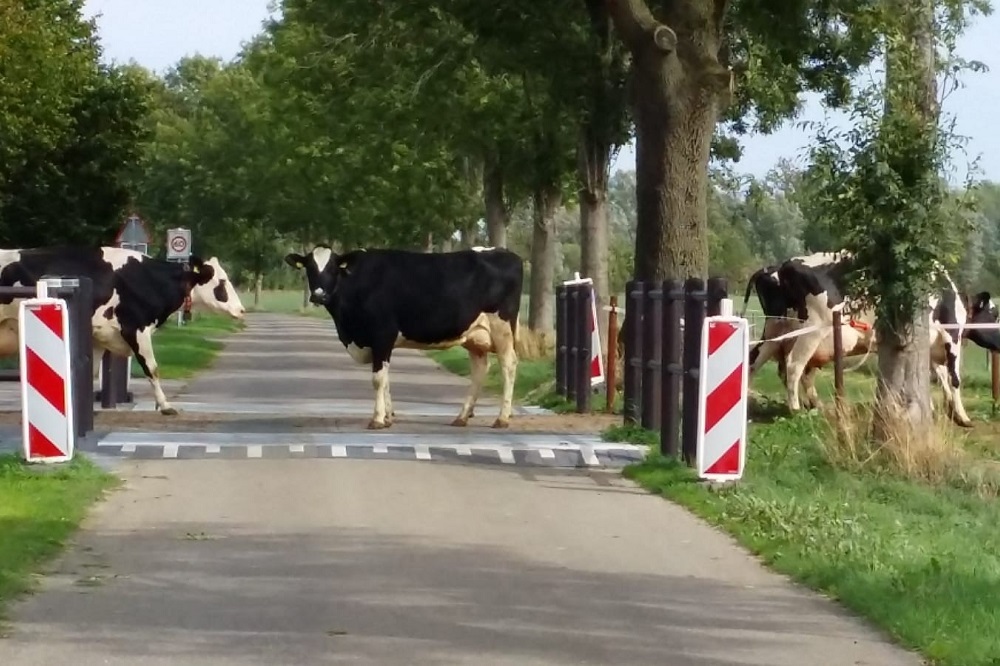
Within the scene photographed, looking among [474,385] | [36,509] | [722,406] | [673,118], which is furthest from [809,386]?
[36,509]

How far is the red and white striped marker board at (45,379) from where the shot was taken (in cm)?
1516

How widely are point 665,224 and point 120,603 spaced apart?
11958 mm

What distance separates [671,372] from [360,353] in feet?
18.2

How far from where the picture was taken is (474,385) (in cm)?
2145

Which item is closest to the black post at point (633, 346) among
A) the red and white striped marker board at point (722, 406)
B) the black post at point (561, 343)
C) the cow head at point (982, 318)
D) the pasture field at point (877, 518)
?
the pasture field at point (877, 518)

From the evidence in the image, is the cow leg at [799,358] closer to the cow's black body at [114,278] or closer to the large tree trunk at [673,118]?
the large tree trunk at [673,118]

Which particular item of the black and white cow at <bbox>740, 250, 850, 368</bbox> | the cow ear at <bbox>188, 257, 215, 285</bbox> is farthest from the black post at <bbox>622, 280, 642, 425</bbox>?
the cow ear at <bbox>188, 257, 215, 285</bbox>

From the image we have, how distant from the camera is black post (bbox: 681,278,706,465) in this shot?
50.9 feet

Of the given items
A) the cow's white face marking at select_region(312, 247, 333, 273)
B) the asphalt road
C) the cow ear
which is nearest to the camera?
the asphalt road

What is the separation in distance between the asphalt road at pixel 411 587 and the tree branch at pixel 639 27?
22.2ft

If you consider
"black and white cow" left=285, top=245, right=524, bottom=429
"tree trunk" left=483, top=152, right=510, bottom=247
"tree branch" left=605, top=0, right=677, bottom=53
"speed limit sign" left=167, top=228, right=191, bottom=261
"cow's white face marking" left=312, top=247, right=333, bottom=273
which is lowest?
"black and white cow" left=285, top=245, right=524, bottom=429

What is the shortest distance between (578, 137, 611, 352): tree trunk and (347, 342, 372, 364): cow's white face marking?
10.4 meters

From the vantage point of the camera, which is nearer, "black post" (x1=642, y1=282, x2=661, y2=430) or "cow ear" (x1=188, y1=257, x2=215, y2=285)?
"black post" (x1=642, y1=282, x2=661, y2=430)

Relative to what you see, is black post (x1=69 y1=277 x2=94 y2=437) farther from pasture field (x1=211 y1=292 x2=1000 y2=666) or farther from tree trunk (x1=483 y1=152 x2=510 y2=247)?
tree trunk (x1=483 y1=152 x2=510 y2=247)
